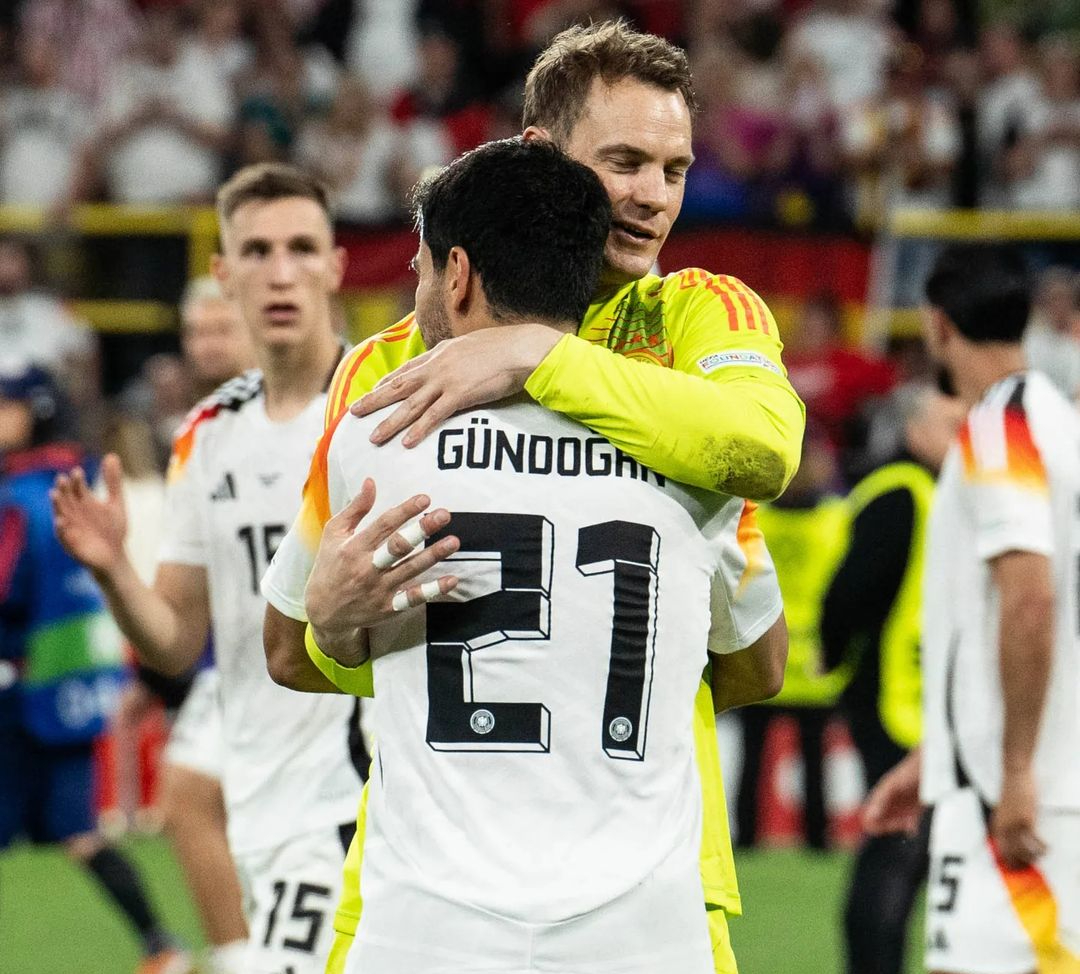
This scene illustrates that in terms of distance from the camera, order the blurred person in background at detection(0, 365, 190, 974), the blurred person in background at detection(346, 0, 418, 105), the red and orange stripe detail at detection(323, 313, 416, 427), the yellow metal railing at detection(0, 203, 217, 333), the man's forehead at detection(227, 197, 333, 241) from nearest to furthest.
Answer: the red and orange stripe detail at detection(323, 313, 416, 427) → the man's forehead at detection(227, 197, 333, 241) → the blurred person in background at detection(0, 365, 190, 974) → the yellow metal railing at detection(0, 203, 217, 333) → the blurred person in background at detection(346, 0, 418, 105)

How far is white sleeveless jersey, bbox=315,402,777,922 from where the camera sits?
281cm

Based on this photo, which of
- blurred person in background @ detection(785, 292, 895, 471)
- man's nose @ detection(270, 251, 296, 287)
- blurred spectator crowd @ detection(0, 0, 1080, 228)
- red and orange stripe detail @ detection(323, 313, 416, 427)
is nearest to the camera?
red and orange stripe detail @ detection(323, 313, 416, 427)

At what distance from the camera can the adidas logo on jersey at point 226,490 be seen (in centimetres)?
498

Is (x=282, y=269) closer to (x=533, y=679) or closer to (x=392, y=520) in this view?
(x=392, y=520)

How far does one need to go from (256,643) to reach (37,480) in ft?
12.6

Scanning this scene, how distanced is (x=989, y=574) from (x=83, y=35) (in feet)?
42.0

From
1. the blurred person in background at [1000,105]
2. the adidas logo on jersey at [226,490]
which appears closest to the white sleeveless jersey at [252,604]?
the adidas logo on jersey at [226,490]

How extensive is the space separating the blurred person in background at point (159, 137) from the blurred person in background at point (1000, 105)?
6284 millimetres

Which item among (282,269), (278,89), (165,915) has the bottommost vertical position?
(165,915)

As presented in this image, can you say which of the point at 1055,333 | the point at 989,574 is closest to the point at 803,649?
the point at 1055,333

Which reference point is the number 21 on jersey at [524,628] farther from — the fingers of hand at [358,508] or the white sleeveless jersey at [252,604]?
the white sleeveless jersey at [252,604]

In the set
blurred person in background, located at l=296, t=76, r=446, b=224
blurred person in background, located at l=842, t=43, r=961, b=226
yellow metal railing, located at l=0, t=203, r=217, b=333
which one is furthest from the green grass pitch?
blurred person in background, located at l=842, t=43, r=961, b=226

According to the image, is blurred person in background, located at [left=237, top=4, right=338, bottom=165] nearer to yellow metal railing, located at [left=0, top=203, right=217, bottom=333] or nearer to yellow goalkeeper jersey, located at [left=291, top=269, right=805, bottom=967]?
yellow metal railing, located at [left=0, top=203, right=217, bottom=333]

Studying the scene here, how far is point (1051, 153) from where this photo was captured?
52.0 feet
